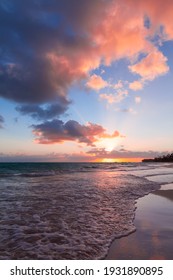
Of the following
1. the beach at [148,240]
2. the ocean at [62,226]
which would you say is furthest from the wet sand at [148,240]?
the ocean at [62,226]

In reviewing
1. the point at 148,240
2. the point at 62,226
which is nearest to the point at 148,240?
the point at 148,240

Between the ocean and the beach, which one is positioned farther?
the ocean

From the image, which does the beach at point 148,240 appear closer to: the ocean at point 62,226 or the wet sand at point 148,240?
the wet sand at point 148,240

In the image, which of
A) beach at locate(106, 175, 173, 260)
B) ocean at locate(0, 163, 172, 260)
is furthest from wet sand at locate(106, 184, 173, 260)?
ocean at locate(0, 163, 172, 260)

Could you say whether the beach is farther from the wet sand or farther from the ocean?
the ocean

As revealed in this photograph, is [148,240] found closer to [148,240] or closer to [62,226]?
[148,240]

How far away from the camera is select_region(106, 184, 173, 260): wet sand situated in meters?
5.36

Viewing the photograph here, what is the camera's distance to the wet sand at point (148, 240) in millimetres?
5358
